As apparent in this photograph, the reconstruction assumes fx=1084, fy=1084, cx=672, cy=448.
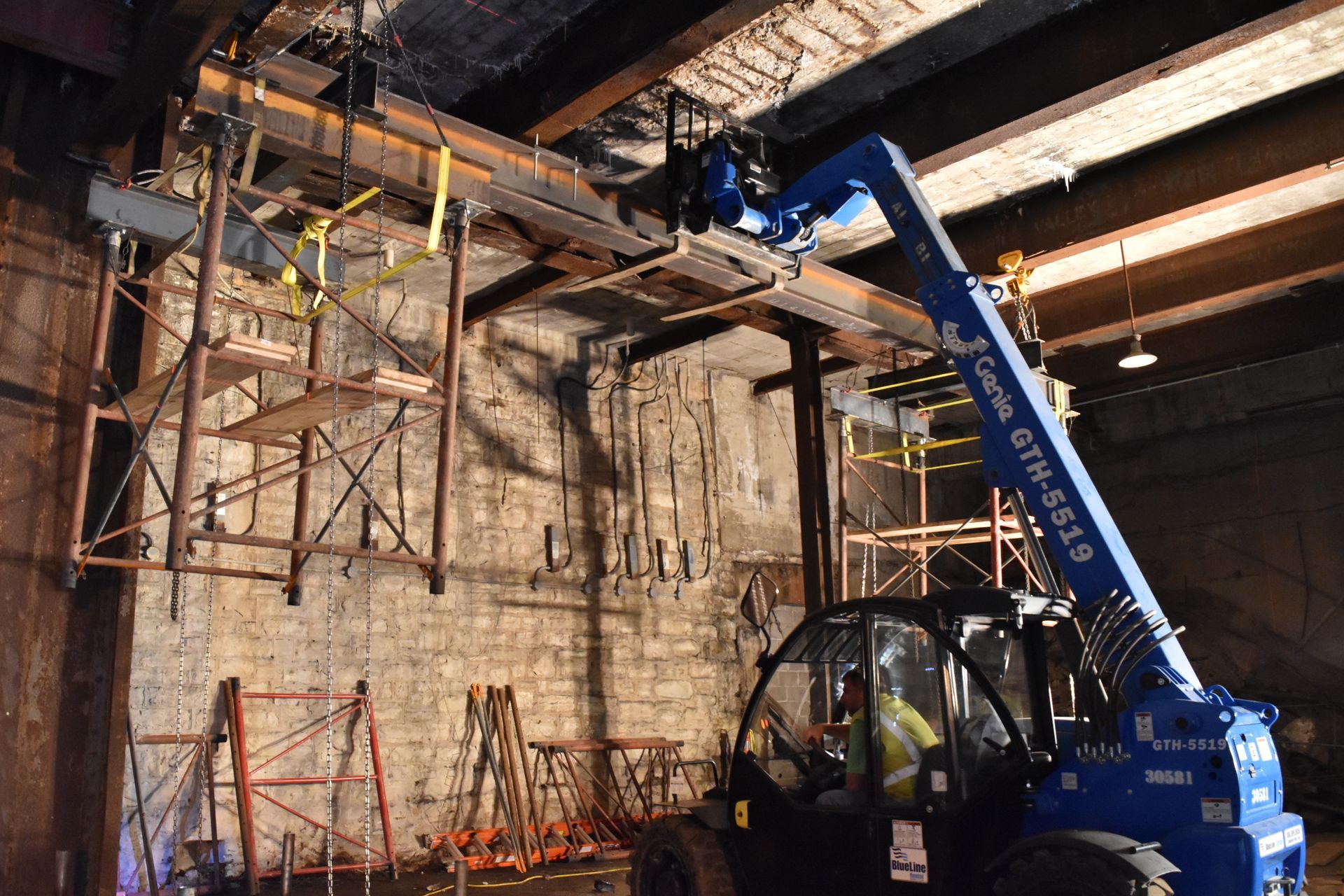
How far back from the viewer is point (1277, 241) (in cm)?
1112

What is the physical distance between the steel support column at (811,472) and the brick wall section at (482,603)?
9.45 feet

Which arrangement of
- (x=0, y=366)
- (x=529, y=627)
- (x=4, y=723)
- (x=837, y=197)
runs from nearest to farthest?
(x=4, y=723)
(x=0, y=366)
(x=837, y=197)
(x=529, y=627)

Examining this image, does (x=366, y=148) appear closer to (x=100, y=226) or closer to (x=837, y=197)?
(x=100, y=226)

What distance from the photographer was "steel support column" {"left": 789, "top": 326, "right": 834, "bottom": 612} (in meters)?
10.9

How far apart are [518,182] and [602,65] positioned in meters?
1.05

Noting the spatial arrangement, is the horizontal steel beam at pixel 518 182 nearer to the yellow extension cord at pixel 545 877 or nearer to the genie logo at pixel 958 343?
the genie logo at pixel 958 343

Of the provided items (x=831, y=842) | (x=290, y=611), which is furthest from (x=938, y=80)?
(x=290, y=611)

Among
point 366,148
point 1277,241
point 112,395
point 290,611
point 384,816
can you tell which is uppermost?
point 1277,241

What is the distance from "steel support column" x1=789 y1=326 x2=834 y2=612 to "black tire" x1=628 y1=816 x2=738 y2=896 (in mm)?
4247

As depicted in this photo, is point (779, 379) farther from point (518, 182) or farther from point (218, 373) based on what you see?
point (218, 373)

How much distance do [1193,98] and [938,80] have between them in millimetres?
2130

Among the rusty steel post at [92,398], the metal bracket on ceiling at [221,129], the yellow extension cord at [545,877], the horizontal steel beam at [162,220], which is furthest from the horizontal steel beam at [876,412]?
the rusty steel post at [92,398]

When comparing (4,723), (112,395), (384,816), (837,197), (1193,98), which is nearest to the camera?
(4,723)

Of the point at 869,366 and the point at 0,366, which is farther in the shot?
the point at 869,366
